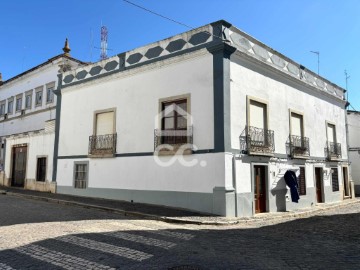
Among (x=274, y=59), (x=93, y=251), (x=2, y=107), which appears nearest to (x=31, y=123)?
(x=2, y=107)

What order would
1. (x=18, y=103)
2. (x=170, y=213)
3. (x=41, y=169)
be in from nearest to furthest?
(x=170, y=213) → (x=41, y=169) → (x=18, y=103)

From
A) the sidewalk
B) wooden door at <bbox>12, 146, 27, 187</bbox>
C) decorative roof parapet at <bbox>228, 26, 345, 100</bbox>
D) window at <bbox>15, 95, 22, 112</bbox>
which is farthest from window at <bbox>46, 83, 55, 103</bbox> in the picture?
decorative roof parapet at <bbox>228, 26, 345, 100</bbox>

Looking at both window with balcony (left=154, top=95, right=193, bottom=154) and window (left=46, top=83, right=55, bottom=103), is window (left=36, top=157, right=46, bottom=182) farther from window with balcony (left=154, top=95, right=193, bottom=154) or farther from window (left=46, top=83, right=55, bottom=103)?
window with balcony (left=154, top=95, right=193, bottom=154)

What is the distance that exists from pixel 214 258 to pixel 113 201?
863cm

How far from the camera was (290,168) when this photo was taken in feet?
45.4

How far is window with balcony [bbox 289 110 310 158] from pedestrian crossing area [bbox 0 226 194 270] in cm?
860

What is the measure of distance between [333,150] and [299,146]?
15.0ft

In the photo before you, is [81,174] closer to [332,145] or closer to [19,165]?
[19,165]

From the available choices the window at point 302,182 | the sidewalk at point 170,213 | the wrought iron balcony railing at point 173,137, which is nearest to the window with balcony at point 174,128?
the wrought iron balcony railing at point 173,137

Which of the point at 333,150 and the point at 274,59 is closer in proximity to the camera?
the point at 274,59

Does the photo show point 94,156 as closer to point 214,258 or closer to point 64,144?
point 64,144

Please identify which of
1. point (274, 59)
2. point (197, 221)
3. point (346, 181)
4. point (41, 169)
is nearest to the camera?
point (197, 221)

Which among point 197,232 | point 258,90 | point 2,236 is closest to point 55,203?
point 2,236

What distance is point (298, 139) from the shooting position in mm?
14906
